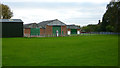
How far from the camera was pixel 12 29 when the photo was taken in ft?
94.9

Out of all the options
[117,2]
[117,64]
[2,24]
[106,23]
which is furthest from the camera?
[106,23]

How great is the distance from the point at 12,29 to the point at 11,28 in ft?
0.82

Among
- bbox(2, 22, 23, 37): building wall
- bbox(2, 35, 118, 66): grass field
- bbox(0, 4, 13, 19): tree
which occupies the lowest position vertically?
bbox(2, 35, 118, 66): grass field

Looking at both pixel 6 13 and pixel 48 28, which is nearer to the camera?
pixel 6 13

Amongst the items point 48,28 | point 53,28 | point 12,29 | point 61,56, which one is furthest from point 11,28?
point 61,56

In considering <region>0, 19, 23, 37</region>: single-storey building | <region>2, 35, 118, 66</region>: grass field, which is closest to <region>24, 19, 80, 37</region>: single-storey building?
<region>0, 19, 23, 37</region>: single-storey building

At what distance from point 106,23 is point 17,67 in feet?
158

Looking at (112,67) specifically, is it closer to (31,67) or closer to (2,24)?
(31,67)

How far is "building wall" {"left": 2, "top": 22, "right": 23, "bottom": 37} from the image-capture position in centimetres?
2855

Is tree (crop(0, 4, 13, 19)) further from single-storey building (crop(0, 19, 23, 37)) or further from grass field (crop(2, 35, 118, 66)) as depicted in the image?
grass field (crop(2, 35, 118, 66))

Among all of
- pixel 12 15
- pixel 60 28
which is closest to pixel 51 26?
pixel 60 28

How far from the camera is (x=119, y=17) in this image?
107 feet

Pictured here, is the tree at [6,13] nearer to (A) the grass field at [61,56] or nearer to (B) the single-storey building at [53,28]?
(B) the single-storey building at [53,28]

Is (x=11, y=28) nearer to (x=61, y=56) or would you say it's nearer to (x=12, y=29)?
(x=12, y=29)
